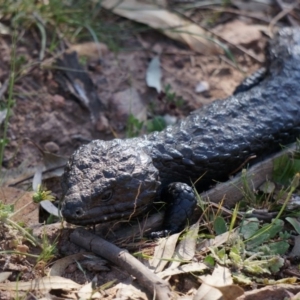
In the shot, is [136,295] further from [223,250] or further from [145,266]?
[223,250]

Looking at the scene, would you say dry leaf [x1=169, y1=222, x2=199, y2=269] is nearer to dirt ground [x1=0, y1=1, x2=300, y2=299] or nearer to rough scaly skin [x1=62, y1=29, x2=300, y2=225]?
rough scaly skin [x1=62, y1=29, x2=300, y2=225]

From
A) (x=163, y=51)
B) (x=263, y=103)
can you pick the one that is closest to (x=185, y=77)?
(x=163, y=51)

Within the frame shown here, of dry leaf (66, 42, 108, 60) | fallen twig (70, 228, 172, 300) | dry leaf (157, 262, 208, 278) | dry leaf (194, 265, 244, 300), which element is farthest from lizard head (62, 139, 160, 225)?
dry leaf (66, 42, 108, 60)

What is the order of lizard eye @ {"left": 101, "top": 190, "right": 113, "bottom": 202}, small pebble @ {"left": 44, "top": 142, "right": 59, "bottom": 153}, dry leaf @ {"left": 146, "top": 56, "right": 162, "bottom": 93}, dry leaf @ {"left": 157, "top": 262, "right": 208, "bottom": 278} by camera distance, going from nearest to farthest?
dry leaf @ {"left": 157, "top": 262, "right": 208, "bottom": 278}
lizard eye @ {"left": 101, "top": 190, "right": 113, "bottom": 202}
small pebble @ {"left": 44, "top": 142, "right": 59, "bottom": 153}
dry leaf @ {"left": 146, "top": 56, "right": 162, "bottom": 93}

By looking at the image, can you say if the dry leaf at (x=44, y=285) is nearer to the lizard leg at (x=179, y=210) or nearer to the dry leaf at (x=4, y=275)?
the dry leaf at (x=4, y=275)

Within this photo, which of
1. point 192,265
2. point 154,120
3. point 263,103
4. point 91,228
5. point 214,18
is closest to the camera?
point 192,265

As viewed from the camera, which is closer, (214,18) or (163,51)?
(163,51)

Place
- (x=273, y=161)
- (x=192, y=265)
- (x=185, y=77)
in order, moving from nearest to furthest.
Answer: (x=192, y=265) → (x=273, y=161) → (x=185, y=77)
